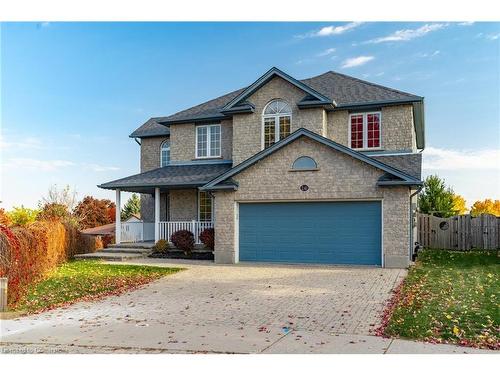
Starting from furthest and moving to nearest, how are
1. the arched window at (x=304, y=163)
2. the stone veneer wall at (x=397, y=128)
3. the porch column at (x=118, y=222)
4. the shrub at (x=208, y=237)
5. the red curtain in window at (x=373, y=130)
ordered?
1. the porch column at (x=118, y=222)
2. the red curtain in window at (x=373, y=130)
3. the shrub at (x=208, y=237)
4. the stone veneer wall at (x=397, y=128)
5. the arched window at (x=304, y=163)

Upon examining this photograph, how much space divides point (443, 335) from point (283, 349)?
2.96m

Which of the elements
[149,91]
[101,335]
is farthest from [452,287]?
[149,91]

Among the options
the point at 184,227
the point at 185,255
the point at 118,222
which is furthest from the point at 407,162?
the point at 118,222

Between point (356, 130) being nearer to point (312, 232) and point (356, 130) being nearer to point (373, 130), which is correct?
point (373, 130)

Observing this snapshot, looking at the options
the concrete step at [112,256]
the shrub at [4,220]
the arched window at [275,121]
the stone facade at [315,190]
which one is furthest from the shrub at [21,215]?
the arched window at [275,121]

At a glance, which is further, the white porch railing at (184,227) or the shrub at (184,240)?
the white porch railing at (184,227)

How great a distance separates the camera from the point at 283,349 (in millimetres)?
7570

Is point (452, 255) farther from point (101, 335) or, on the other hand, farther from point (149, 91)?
point (101, 335)

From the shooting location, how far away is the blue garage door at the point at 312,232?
1773cm

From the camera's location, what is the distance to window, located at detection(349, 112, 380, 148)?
2150 centimetres

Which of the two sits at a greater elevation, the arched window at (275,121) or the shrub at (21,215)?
the arched window at (275,121)

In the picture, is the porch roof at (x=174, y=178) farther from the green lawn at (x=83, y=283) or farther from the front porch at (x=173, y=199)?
the green lawn at (x=83, y=283)

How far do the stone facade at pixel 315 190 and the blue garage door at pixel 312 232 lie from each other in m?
0.34

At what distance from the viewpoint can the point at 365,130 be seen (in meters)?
21.7
